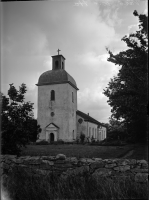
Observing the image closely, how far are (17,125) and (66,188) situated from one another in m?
2.01

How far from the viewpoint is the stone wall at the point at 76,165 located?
3.83m

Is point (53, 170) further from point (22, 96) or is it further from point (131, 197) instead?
point (131, 197)

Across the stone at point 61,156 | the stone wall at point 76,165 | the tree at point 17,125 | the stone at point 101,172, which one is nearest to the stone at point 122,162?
the stone wall at point 76,165

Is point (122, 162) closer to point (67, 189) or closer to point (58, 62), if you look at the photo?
point (67, 189)

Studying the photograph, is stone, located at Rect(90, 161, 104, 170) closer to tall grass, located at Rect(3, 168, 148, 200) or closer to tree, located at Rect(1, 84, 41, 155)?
tall grass, located at Rect(3, 168, 148, 200)

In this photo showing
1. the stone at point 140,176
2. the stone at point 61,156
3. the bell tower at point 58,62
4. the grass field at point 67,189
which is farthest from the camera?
the stone at point 61,156

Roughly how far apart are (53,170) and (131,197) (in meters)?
2.26

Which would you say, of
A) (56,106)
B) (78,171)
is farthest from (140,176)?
(56,106)

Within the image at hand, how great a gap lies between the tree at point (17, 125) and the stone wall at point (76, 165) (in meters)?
0.37

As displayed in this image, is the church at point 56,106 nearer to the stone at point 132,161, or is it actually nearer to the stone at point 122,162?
the stone at point 122,162

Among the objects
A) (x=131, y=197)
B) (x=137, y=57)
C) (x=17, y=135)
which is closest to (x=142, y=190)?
(x=131, y=197)

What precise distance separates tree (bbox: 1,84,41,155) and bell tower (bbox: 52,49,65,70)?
3.63 ft

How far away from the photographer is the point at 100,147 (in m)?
4.84

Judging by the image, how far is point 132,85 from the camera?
2652 millimetres
